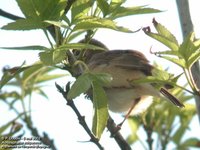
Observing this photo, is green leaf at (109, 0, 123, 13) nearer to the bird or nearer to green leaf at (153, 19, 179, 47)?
green leaf at (153, 19, 179, 47)

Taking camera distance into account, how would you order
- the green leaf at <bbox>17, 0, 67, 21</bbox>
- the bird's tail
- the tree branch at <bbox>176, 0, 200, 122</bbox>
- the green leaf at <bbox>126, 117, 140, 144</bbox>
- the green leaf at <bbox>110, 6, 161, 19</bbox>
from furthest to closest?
the green leaf at <bbox>126, 117, 140, 144</bbox> → the bird's tail → the tree branch at <bbox>176, 0, 200, 122</bbox> → the green leaf at <bbox>110, 6, 161, 19</bbox> → the green leaf at <bbox>17, 0, 67, 21</bbox>

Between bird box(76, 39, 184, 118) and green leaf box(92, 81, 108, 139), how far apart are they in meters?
2.23

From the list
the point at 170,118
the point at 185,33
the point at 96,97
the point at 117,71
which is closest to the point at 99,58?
the point at 117,71

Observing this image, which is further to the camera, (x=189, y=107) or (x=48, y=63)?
(x=189, y=107)

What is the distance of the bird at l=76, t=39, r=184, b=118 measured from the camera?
5.37 meters

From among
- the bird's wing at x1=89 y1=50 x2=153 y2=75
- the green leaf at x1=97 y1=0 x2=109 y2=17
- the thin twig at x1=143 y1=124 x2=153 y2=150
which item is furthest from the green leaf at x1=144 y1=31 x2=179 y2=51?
the bird's wing at x1=89 y1=50 x2=153 y2=75

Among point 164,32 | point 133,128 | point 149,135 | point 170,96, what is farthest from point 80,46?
point 133,128

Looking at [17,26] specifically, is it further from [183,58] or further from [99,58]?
[99,58]

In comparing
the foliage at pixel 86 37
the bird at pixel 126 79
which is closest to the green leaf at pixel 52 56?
the foliage at pixel 86 37

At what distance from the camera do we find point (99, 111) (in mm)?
2855

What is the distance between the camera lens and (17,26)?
8.56 ft

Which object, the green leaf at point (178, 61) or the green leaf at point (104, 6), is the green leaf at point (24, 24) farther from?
the green leaf at point (178, 61)

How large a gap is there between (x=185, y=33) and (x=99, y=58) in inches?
99.5

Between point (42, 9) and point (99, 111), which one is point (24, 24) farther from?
point (99, 111)
